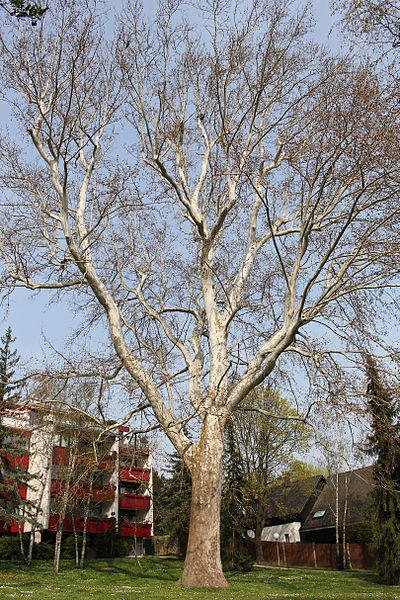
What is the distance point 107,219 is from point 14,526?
22360 millimetres

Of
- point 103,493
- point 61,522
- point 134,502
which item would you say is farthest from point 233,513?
point 134,502

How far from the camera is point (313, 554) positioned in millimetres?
30312

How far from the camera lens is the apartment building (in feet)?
38.5

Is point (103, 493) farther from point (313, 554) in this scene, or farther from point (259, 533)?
point (313, 554)

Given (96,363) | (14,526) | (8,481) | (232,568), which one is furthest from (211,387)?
(14,526)

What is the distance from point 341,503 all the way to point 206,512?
90.6ft

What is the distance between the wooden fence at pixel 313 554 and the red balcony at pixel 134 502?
860 centimetres

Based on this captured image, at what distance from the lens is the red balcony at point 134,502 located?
35.9m

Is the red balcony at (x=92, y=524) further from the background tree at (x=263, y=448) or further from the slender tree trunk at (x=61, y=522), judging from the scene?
the slender tree trunk at (x=61, y=522)

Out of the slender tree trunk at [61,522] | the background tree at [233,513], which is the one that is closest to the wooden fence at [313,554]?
the background tree at [233,513]

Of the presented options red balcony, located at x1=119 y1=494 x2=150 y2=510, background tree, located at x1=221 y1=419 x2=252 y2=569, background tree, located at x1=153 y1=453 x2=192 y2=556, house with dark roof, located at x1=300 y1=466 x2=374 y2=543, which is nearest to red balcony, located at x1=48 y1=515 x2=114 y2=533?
background tree, located at x1=153 y1=453 x2=192 y2=556

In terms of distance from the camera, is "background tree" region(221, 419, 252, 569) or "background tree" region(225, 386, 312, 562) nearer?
"background tree" region(221, 419, 252, 569)

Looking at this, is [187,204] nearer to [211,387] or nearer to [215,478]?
[211,387]

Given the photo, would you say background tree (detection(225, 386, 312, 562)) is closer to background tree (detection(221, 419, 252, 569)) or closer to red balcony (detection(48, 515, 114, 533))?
background tree (detection(221, 419, 252, 569))
